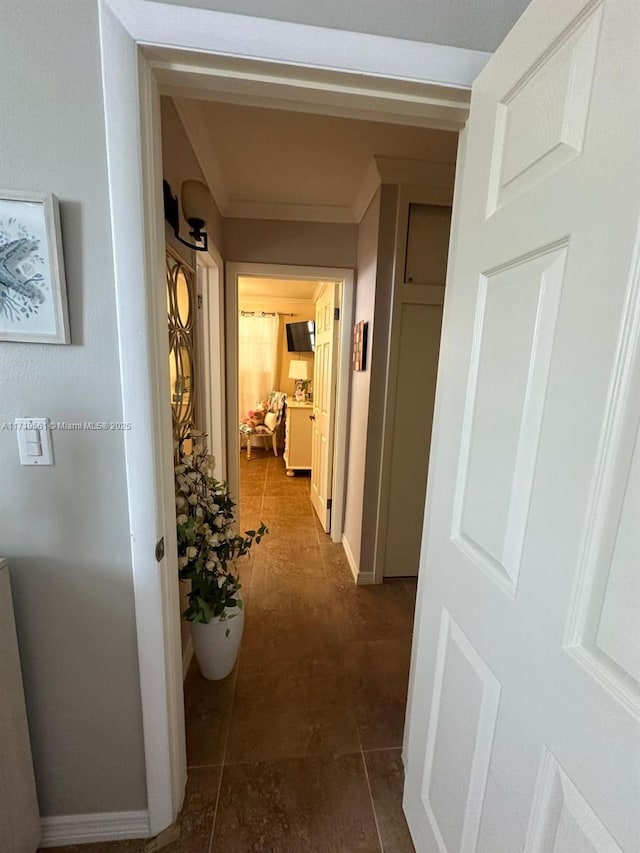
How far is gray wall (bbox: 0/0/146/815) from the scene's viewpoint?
730 mm

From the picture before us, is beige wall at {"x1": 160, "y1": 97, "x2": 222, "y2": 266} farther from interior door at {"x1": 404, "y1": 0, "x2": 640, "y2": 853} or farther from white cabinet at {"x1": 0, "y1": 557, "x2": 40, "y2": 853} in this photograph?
white cabinet at {"x1": 0, "y1": 557, "x2": 40, "y2": 853}

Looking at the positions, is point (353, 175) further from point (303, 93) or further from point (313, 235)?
point (303, 93)

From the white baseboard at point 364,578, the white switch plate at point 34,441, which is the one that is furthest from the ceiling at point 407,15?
the white baseboard at point 364,578

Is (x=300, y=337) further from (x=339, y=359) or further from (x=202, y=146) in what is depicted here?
(x=202, y=146)

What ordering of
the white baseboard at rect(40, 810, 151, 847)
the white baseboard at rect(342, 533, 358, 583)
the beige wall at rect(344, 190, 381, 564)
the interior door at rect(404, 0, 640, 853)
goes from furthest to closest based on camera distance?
the white baseboard at rect(342, 533, 358, 583) < the beige wall at rect(344, 190, 381, 564) < the white baseboard at rect(40, 810, 151, 847) < the interior door at rect(404, 0, 640, 853)

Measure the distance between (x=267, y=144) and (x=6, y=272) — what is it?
1.44 meters

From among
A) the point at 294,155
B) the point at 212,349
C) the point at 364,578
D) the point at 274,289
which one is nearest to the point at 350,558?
the point at 364,578

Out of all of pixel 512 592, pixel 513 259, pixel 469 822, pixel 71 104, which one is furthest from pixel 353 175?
pixel 469 822

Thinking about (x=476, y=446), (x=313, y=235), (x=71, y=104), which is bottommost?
(x=476, y=446)

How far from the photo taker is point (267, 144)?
1.69 meters

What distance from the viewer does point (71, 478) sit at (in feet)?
2.90

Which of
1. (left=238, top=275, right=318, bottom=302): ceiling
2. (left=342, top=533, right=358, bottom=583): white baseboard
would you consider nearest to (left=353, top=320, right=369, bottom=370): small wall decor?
(left=342, top=533, right=358, bottom=583): white baseboard

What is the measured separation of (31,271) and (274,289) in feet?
14.2

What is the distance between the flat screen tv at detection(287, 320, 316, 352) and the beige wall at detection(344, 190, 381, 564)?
2.80 m
